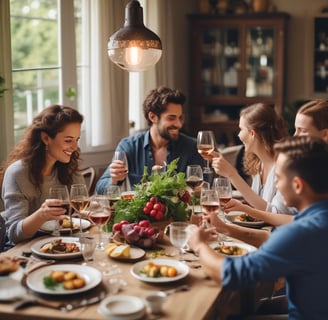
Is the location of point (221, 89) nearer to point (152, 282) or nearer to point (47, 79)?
point (47, 79)

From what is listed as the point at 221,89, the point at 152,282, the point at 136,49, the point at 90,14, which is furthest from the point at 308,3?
the point at 152,282

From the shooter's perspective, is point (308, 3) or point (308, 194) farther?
point (308, 3)

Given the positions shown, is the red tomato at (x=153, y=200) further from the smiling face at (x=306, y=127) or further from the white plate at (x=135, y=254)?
the smiling face at (x=306, y=127)

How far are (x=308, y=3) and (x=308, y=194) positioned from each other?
523cm

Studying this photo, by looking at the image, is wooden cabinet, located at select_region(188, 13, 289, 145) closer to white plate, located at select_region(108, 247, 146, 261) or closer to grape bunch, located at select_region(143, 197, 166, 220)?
grape bunch, located at select_region(143, 197, 166, 220)

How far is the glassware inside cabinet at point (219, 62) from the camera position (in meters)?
6.50

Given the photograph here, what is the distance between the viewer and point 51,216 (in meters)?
2.34

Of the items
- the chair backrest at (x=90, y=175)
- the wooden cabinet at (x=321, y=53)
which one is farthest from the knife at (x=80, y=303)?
the wooden cabinet at (x=321, y=53)

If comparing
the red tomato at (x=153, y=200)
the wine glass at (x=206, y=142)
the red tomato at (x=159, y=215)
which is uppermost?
the wine glass at (x=206, y=142)

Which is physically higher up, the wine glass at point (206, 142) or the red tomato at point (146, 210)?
the wine glass at point (206, 142)

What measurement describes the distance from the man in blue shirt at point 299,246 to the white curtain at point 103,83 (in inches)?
126

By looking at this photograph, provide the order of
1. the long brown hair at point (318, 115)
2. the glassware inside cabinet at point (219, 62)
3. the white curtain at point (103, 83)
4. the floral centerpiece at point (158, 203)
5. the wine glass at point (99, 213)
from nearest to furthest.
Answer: the wine glass at point (99, 213), the floral centerpiece at point (158, 203), the long brown hair at point (318, 115), the white curtain at point (103, 83), the glassware inside cabinet at point (219, 62)

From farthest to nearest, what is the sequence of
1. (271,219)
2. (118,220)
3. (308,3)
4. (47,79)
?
1. (308,3)
2. (47,79)
3. (271,219)
4. (118,220)

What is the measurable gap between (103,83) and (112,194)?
2.46 m
